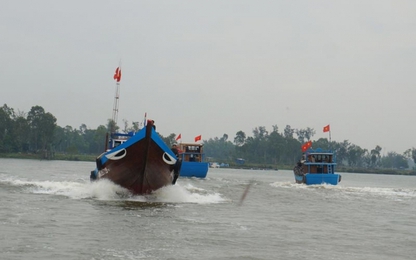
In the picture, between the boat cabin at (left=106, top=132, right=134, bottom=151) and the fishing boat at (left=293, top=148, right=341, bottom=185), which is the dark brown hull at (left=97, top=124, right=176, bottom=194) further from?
the fishing boat at (left=293, top=148, right=341, bottom=185)

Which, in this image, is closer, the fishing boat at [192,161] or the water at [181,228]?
the water at [181,228]

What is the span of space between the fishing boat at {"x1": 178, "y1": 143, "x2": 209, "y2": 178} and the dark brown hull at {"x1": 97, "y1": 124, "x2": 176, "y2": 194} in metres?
30.2

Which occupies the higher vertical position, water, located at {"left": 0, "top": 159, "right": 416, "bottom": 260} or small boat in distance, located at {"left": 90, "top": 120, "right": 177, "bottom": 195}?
small boat in distance, located at {"left": 90, "top": 120, "right": 177, "bottom": 195}

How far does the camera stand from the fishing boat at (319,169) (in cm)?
5250

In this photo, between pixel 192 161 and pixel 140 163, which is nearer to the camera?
pixel 140 163

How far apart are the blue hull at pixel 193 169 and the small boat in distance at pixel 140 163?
3127cm

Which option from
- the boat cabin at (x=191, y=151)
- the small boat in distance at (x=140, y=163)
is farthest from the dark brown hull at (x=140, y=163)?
the boat cabin at (x=191, y=151)

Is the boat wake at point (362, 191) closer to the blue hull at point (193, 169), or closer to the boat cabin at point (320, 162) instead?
the boat cabin at point (320, 162)

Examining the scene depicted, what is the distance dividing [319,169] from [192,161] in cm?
1389

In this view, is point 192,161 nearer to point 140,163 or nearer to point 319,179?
point 319,179

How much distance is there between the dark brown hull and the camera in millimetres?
26000

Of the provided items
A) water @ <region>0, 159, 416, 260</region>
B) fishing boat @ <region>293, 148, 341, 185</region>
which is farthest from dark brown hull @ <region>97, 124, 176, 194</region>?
Result: fishing boat @ <region>293, 148, 341, 185</region>

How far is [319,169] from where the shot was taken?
54.4 m

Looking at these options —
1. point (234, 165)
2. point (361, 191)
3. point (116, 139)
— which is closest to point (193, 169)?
point (361, 191)
